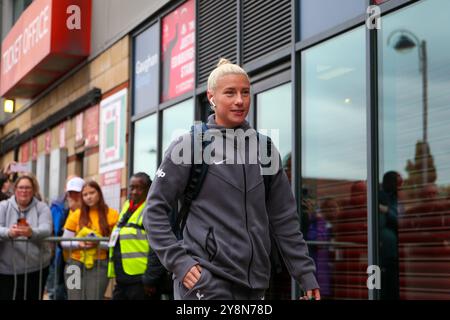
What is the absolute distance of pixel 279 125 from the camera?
9.15 m

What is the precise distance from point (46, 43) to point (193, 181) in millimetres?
12952

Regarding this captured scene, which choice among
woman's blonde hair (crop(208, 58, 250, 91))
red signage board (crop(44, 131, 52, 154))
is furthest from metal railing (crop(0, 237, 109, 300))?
red signage board (crop(44, 131, 52, 154))

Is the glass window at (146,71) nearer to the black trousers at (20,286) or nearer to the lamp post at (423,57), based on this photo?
the black trousers at (20,286)

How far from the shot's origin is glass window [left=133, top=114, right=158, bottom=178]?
12.7 metres

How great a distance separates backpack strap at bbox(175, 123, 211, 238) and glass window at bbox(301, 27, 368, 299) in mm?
3838

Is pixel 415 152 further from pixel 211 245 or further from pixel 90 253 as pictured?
pixel 90 253

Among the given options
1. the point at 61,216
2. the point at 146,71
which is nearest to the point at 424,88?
the point at 61,216

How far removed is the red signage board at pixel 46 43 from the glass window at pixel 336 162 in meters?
8.04

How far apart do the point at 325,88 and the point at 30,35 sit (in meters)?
11.0

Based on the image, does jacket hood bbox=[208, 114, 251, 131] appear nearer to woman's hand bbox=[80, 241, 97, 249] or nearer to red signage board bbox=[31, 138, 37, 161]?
woman's hand bbox=[80, 241, 97, 249]

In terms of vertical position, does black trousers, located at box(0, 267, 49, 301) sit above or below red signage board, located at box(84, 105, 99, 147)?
below

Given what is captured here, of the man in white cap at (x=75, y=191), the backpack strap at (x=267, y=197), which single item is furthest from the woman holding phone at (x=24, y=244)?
the backpack strap at (x=267, y=197)
